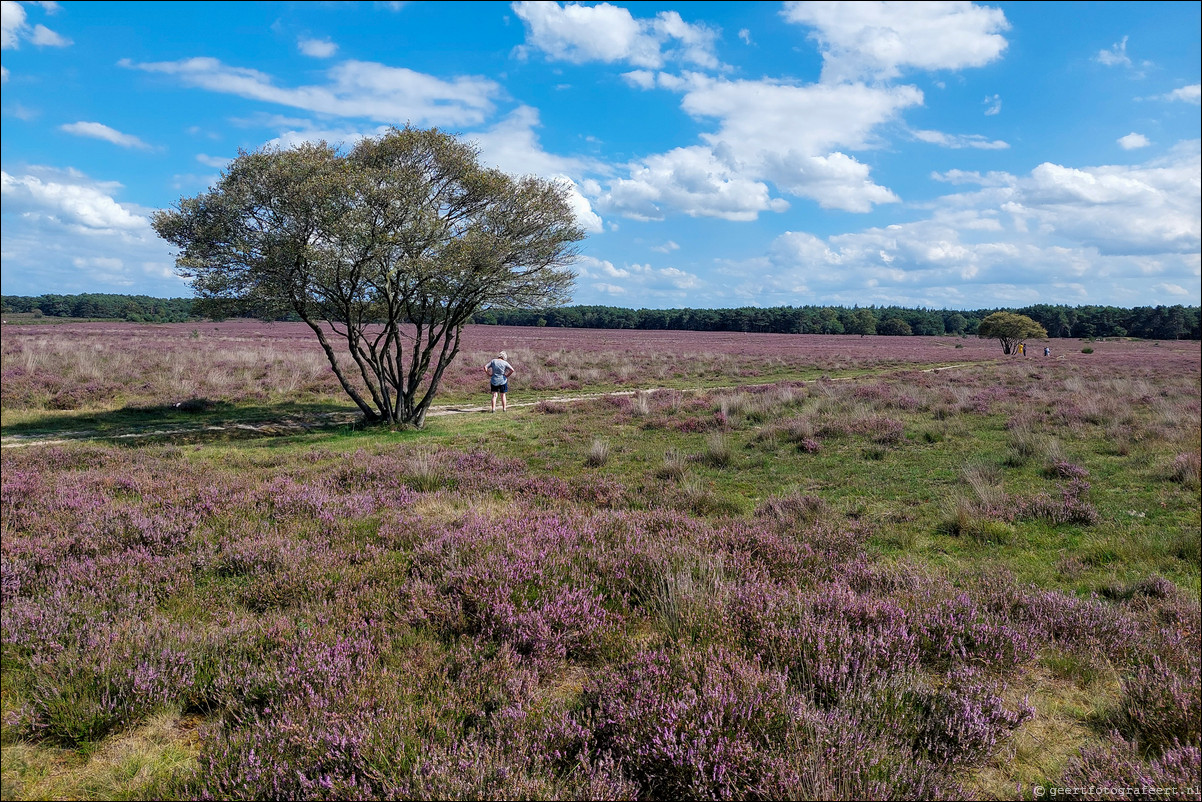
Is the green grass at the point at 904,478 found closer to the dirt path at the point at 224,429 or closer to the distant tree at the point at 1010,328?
the dirt path at the point at 224,429

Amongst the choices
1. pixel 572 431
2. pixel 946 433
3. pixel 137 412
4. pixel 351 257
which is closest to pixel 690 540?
pixel 572 431

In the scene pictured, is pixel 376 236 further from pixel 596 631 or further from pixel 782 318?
pixel 782 318

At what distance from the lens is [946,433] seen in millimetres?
13898

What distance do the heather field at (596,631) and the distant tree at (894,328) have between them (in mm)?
108990

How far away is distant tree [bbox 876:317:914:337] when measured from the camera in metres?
108

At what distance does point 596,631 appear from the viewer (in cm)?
414

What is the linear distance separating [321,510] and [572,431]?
8878 mm

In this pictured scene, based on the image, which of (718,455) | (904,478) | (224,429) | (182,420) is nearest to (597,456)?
(718,455)

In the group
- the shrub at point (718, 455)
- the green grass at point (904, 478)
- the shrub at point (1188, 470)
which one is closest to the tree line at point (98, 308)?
the green grass at point (904, 478)

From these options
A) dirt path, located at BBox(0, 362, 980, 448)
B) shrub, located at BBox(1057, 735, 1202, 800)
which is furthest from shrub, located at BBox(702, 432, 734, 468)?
dirt path, located at BBox(0, 362, 980, 448)

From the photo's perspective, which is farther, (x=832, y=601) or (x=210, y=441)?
(x=210, y=441)

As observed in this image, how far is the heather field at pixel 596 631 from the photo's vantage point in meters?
2.78

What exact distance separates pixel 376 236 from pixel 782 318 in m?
112

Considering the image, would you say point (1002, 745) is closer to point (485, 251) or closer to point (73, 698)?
point (73, 698)
